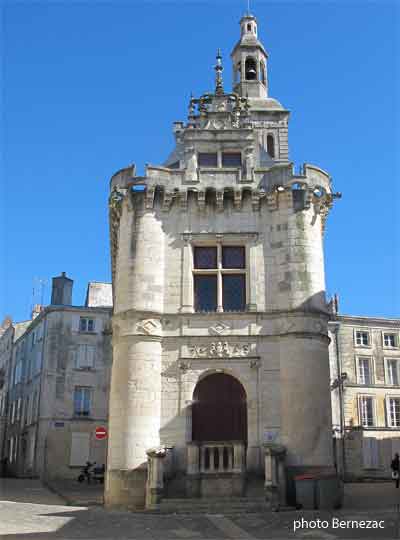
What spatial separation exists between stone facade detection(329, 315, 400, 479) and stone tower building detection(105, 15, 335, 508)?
19.1 metres

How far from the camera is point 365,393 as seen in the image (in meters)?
36.8

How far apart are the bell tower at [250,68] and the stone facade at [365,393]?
552 inches

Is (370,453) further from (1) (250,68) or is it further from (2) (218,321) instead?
(1) (250,68)

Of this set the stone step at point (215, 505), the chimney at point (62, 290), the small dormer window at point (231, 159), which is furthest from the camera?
the chimney at point (62, 290)

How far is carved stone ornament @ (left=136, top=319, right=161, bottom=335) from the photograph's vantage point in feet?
57.5

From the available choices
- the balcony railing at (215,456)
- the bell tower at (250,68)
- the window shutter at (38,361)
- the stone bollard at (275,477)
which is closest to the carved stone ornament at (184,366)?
the balcony railing at (215,456)

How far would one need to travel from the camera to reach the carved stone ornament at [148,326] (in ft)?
57.5

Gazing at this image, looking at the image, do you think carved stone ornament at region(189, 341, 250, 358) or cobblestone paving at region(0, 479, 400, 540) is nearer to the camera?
cobblestone paving at region(0, 479, 400, 540)

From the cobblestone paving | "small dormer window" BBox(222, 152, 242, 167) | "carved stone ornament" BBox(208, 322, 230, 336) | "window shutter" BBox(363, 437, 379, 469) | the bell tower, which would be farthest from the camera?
"window shutter" BBox(363, 437, 379, 469)

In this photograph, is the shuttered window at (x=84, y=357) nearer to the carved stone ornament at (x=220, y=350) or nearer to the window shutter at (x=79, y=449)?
the window shutter at (x=79, y=449)

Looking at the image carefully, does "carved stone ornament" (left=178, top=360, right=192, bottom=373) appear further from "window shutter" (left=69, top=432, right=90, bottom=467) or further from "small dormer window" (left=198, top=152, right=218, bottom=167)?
"window shutter" (left=69, top=432, right=90, bottom=467)

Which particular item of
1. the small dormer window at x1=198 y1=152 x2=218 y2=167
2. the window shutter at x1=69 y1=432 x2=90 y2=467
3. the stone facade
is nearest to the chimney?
the window shutter at x1=69 y1=432 x2=90 y2=467

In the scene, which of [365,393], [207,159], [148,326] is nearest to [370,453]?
[365,393]

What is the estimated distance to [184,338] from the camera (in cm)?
1762
